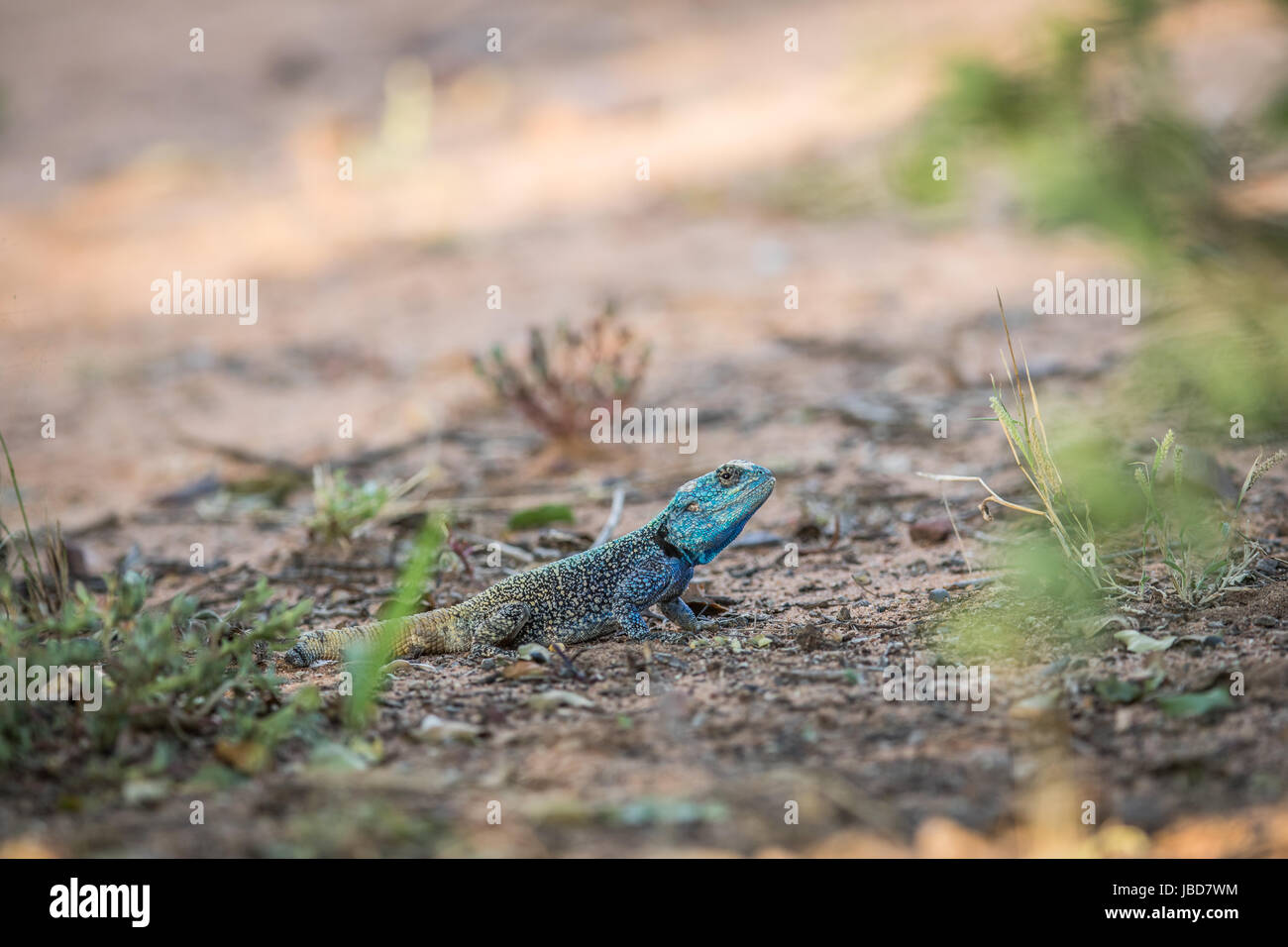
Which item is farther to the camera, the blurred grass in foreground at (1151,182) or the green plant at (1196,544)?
the green plant at (1196,544)

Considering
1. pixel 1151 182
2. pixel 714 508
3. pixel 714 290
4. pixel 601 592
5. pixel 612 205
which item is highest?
pixel 612 205

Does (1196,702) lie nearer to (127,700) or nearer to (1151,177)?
(1151,177)

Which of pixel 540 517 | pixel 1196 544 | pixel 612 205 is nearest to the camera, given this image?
pixel 1196 544

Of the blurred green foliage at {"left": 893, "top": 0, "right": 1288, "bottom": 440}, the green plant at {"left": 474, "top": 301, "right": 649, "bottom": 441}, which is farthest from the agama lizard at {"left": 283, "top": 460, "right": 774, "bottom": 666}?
the green plant at {"left": 474, "top": 301, "right": 649, "bottom": 441}

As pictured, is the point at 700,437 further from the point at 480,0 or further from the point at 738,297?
the point at 480,0

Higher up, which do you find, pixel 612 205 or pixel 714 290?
pixel 612 205

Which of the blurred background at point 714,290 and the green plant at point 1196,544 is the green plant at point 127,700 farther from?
the green plant at point 1196,544

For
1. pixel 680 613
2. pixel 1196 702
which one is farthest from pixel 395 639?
pixel 1196 702

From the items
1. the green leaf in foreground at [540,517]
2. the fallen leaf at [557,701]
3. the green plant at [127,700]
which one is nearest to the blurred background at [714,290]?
the fallen leaf at [557,701]

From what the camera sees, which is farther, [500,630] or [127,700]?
[500,630]
